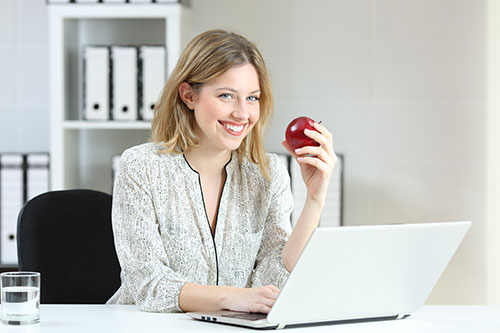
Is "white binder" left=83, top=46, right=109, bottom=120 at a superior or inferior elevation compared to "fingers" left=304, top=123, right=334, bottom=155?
superior

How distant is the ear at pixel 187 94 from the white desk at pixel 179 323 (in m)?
0.57

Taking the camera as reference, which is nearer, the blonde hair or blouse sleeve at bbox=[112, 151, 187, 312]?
blouse sleeve at bbox=[112, 151, 187, 312]

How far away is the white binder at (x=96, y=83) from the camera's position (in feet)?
9.48

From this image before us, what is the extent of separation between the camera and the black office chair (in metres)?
1.98

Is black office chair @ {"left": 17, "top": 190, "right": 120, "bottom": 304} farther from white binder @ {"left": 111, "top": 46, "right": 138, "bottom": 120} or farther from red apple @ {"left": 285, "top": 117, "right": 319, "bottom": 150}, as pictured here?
white binder @ {"left": 111, "top": 46, "right": 138, "bottom": 120}

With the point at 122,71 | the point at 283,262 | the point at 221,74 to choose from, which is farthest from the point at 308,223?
the point at 122,71

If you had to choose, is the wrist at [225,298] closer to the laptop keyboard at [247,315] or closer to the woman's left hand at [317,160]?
the laptop keyboard at [247,315]

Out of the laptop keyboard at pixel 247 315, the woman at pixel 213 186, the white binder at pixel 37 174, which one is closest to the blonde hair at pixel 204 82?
the woman at pixel 213 186

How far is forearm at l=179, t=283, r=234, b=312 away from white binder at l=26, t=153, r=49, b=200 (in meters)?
1.52

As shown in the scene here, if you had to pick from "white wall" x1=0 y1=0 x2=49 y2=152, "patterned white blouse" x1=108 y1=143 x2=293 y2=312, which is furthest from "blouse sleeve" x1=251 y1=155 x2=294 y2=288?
"white wall" x1=0 y1=0 x2=49 y2=152

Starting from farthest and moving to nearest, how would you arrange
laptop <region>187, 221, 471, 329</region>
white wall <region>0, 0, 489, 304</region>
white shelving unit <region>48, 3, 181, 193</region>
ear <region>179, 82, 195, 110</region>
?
1. white wall <region>0, 0, 489, 304</region>
2. white shelving unit <region>48, 3, 181, 193</region>
3. ear <region>179, 82, 195, 110</region>
4. laptop <region>187, 221, 471, 329</region>

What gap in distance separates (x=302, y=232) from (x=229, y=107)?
344 mm

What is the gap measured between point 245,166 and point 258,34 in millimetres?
1305

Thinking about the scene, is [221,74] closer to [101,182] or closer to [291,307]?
[291,307]
